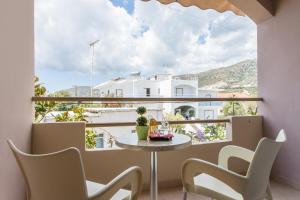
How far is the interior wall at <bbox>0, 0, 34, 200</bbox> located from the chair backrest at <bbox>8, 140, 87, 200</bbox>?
0.41 meters

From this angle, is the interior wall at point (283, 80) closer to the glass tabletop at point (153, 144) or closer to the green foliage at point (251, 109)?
the green foliage at point (251, 109)

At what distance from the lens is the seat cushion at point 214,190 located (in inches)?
60.7

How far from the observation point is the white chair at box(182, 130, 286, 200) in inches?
55.5

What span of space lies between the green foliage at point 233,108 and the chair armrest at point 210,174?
173cm

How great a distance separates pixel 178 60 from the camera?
7.29 metres

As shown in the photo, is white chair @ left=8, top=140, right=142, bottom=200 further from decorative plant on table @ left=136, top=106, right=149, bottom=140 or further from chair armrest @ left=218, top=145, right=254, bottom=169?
chair armrest @ left=218, top=145, right=254, bottom=169

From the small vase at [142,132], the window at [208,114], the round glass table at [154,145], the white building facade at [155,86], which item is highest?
the white building facade at [155,86]

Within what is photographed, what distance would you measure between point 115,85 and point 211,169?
9.87ft

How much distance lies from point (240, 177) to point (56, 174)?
1014 millimetres

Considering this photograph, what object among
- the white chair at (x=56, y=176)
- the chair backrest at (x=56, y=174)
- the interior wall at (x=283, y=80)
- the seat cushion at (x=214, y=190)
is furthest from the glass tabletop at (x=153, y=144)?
the interior wall at (x=283, y=80)

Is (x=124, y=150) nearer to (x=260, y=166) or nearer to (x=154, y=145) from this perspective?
(x=154, y=145)

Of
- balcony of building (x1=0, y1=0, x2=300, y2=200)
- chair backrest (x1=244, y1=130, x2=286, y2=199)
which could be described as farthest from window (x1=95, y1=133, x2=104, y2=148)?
chair backrest (x1=244, y1=130, x2=286, y2=199)

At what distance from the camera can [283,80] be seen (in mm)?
2859

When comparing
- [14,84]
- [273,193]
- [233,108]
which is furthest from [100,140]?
[273,193]
